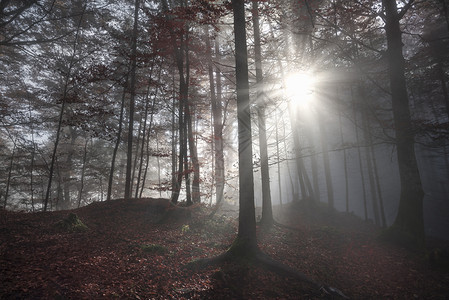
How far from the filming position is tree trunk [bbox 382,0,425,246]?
771 centimetres

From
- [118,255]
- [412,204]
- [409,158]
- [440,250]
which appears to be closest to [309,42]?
[409,158]

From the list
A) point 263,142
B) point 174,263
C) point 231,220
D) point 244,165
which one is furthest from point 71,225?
point 263,142

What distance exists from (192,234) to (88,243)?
3.97 m

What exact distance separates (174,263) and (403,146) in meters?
9.28

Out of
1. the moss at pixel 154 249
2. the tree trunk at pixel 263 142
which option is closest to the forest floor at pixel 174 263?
the moss at pixel 154 249

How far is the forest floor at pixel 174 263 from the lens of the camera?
4320 mm

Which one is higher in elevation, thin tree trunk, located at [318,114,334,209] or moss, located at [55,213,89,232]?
thin tree trunk, located at [318,114,334,209]

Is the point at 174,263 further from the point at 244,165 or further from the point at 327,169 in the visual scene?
the point at 327,169

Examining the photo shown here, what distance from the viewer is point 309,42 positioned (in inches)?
577

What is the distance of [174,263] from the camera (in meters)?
6.08

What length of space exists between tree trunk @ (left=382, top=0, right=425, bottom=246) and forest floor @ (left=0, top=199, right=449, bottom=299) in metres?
1.06

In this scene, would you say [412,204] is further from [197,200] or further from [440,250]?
[197,200]

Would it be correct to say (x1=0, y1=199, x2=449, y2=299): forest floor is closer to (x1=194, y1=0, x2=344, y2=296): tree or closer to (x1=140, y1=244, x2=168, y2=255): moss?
(x1=140, y1=244, x2=168, y2=255): moss

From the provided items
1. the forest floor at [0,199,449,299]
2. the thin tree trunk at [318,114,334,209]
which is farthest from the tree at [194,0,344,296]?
the thin tree trunk at [318,114,334,209]
